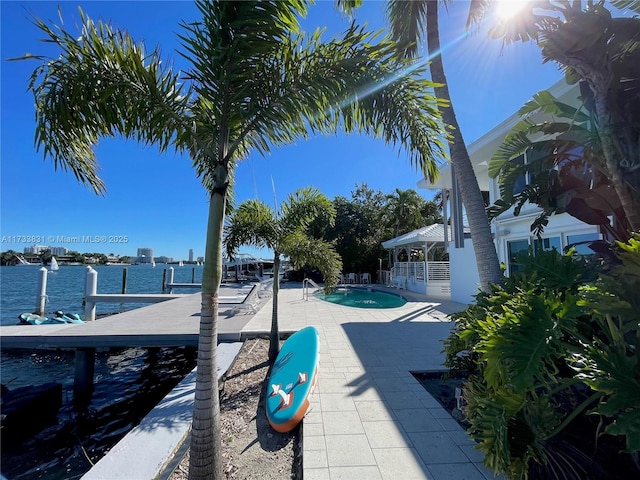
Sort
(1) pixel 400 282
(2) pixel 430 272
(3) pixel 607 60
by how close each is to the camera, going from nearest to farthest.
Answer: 1. (3) pixel 607 60
2. (2) pixel 430 272
3. (1) pixel 400 282

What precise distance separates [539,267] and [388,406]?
110 inches

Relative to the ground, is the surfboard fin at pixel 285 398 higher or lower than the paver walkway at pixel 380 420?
higher

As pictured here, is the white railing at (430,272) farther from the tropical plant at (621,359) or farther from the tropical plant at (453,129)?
the tropical plant at (621,359)

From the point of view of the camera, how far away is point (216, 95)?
2869 mm

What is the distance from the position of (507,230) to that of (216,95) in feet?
39.3

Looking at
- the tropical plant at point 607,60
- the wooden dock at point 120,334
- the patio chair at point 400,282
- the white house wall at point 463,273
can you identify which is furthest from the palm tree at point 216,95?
the patio chair at point 400,282

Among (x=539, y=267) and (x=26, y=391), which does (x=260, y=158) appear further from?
(x=26, y=391)

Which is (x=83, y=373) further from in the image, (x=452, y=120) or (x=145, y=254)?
(x=145, y=254)

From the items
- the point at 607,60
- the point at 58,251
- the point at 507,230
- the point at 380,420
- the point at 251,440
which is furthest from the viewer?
the point at 58,251

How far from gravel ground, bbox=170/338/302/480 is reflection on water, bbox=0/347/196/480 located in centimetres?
258

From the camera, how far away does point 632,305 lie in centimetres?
187

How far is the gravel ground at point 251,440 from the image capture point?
3077 mm

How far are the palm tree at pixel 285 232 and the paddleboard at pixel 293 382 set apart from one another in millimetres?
948

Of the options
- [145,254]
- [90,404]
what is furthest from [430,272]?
[145,254]
